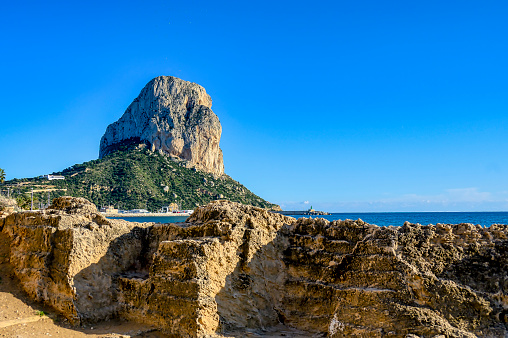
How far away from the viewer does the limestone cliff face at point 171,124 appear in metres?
99.2

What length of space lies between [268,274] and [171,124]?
95533mm

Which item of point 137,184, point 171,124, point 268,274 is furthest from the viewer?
point 171,124

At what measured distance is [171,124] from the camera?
330 ft

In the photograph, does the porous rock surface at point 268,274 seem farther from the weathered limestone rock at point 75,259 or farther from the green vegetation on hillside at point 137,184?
the green vegetation on hillside at point 137,184

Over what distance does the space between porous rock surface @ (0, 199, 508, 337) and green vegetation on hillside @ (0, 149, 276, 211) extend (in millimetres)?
67049

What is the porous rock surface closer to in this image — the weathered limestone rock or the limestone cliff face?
the weathered limestone rock

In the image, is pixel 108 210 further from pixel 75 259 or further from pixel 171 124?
pixel 75 259

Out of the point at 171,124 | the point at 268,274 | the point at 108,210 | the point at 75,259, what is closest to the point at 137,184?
the point at 108,210

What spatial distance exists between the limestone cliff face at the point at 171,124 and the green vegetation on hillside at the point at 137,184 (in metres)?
4.13

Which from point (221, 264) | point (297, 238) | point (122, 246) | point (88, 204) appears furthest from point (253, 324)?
point (88, 204)

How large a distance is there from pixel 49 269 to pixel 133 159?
83.8 metres

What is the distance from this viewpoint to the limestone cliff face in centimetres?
9925

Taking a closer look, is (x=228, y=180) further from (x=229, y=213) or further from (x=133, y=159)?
(x=229, y=213)

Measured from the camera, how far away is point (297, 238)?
29.6 ft
